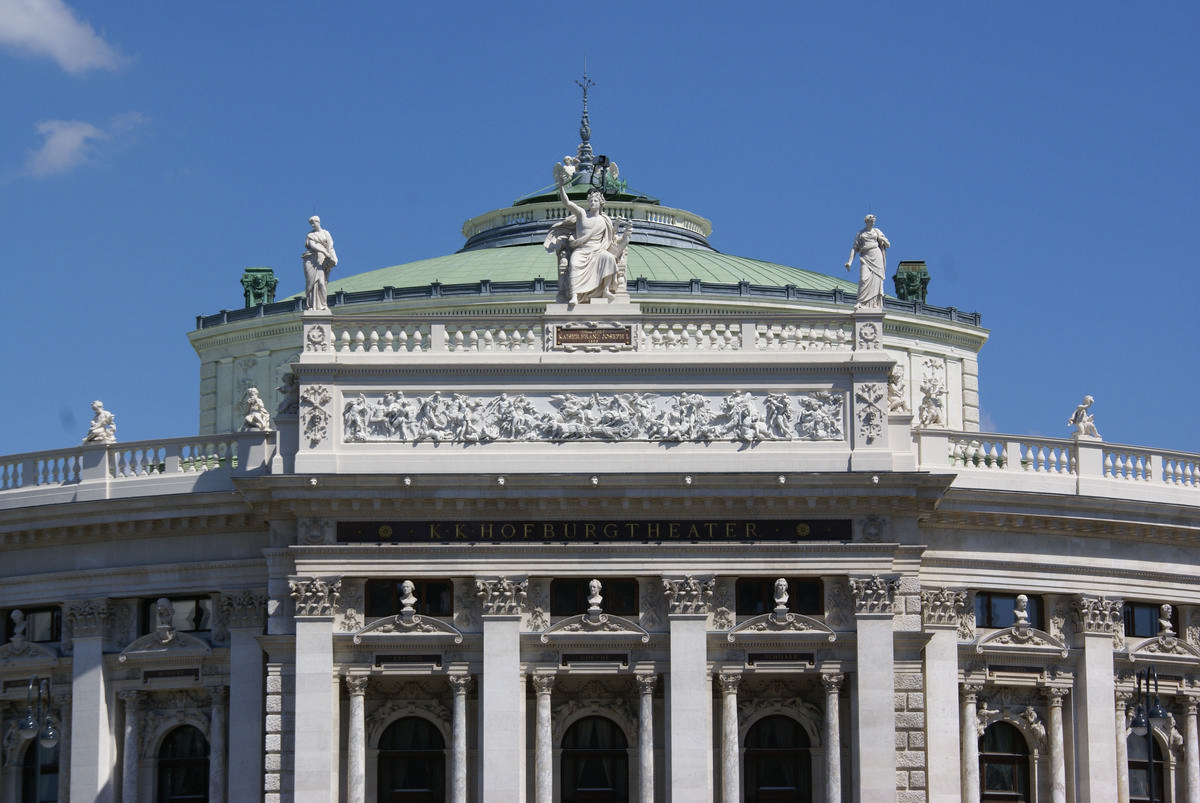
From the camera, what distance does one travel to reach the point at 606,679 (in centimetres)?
5600

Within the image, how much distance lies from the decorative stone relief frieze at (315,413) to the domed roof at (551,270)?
59.1 ft

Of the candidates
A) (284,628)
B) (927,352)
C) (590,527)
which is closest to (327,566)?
(284,628)

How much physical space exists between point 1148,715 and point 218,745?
23037 mm

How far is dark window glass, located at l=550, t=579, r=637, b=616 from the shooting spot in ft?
182

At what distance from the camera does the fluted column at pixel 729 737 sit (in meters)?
54.5

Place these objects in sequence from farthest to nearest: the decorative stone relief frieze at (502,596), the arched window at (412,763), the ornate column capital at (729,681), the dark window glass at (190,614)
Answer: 1. the dark window glass at (190,614)
2. the arched window at (412,763)
3. the ornate column capital at (729,681)
4. the decorative stone relief frieze at (502,596)

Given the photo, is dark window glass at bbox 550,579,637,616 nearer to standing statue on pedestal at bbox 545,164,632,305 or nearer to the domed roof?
standing statue on pedestal at bbox 545,164,632,305

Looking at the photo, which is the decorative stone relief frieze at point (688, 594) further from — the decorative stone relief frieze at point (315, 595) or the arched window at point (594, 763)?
the decorative stone relief frieze at point (315, 595)

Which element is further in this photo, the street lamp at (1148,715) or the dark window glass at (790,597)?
the dark window glass at (790,597)

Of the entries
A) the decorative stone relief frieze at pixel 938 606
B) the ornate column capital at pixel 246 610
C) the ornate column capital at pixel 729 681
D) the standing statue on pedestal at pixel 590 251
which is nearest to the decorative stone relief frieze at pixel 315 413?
the ornate column capital at pixel 246 610

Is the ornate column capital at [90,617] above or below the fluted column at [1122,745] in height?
above

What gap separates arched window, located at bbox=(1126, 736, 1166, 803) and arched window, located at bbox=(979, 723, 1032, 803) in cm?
293

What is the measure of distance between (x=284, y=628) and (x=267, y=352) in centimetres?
2247

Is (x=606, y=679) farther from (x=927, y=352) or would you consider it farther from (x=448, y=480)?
(x=927, y=352)
